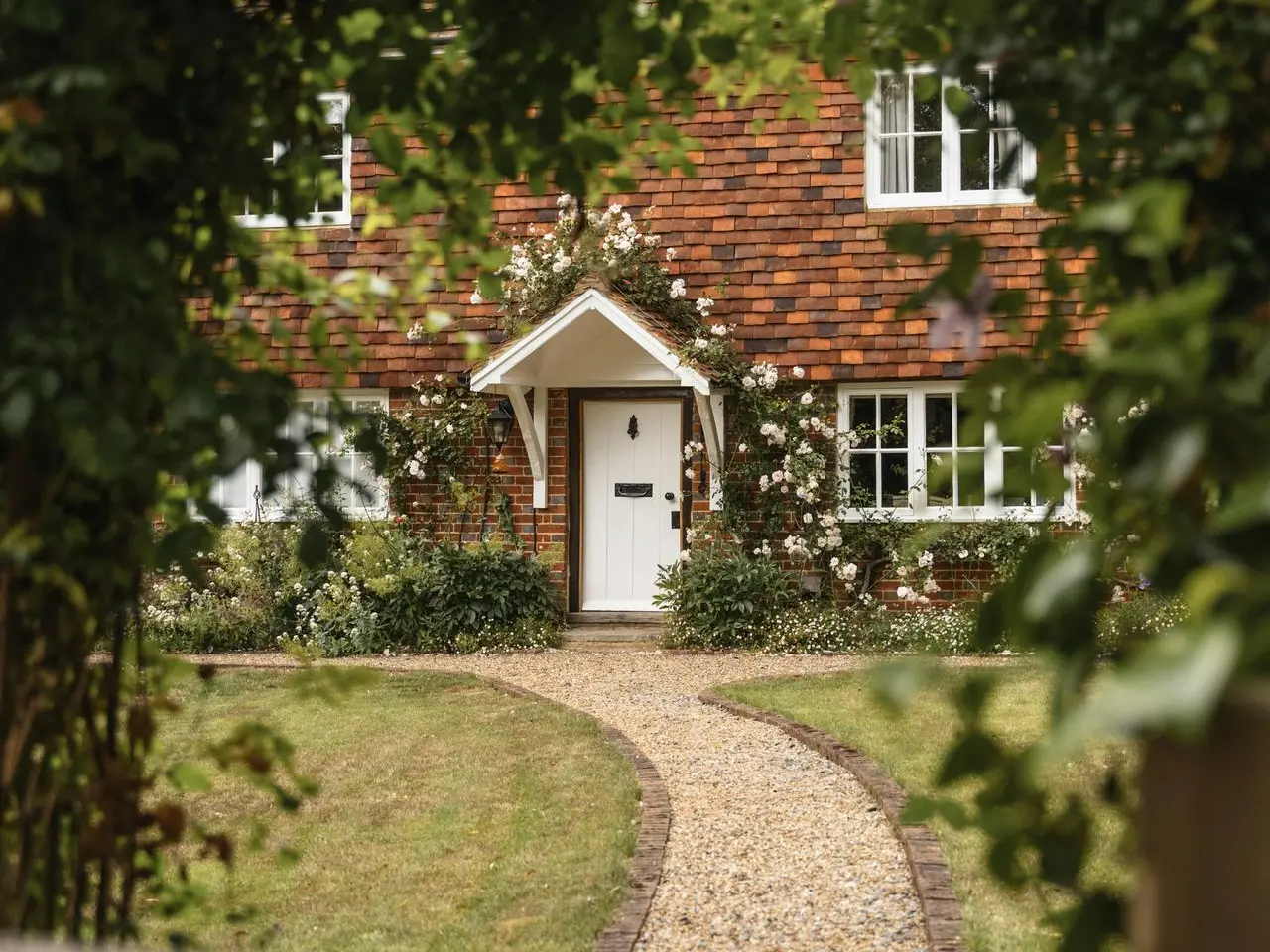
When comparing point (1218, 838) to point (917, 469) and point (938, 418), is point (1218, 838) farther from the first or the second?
point (938, 418)

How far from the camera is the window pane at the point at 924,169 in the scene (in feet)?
39.9

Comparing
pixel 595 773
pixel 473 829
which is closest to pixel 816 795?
pixel 595 773

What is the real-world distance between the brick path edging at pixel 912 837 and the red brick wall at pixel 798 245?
15.6 ft

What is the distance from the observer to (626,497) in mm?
12469

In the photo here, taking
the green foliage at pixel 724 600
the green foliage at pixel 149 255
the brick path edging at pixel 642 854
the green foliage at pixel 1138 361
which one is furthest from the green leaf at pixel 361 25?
the green foliage at pixel 724 600

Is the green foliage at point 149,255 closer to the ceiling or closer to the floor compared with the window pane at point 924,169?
closer to the floor

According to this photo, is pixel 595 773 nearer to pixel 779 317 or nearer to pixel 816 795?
pixel 816 795

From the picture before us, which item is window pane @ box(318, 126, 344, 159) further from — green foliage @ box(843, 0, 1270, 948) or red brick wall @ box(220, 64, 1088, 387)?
red brick wall @ box(220, 64, 1088, 387)

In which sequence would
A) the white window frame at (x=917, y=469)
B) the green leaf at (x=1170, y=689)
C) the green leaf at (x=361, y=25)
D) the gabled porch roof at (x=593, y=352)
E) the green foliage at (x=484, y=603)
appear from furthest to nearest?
the white window frame at (x=917, y=469) → the green foliage at (x=484, y=603) → the gabled porch roof at (x=593, y=352) → the green leaf at (x=361, y=25) → the green leaf at (x=1170, y=689)

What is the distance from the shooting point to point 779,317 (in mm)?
12188

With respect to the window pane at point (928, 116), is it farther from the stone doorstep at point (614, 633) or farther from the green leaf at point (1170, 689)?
the green leaf at point (1170, 689)

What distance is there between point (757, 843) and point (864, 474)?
685 cm

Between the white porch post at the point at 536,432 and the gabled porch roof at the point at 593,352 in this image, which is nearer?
the gabled porch roof at the point at 593,352

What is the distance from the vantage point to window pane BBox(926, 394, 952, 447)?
39.6 ft
